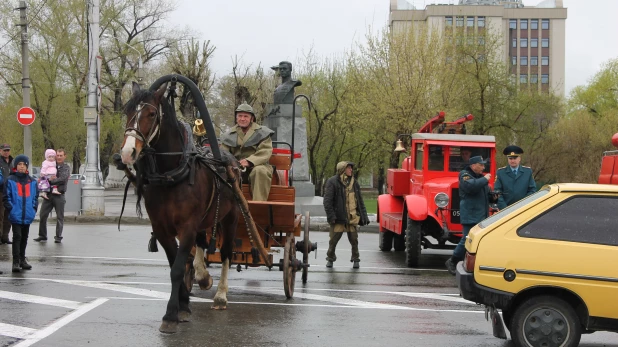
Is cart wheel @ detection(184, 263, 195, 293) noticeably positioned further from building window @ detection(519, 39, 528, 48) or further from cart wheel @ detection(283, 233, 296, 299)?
building window @ detection(519, 39, 528, 48)

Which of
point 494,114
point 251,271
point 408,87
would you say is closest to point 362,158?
point 494,114

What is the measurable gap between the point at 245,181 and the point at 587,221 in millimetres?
4853

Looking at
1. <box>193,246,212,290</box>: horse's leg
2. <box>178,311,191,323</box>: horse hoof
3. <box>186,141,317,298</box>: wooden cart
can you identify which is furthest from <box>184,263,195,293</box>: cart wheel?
<box>178,311,191,323</box>: horse hoof

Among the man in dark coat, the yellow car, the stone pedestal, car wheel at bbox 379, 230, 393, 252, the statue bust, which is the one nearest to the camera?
the yellow car

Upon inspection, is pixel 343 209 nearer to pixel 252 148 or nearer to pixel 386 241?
pixel 386 241

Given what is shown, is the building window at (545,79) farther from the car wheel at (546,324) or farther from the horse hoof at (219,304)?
the car wheel at (546,324)

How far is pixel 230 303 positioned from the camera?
10312 millimetres

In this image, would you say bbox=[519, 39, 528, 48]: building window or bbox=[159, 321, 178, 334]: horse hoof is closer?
bbox=[159, 321, 178, 334]: horse hoof

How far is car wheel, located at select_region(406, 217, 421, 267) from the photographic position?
49.7ft

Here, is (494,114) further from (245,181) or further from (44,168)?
(245,181)

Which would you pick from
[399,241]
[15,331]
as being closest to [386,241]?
[399,241]

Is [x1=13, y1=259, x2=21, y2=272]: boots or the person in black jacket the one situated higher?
the person in black jacket

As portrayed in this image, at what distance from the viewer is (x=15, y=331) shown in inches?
326

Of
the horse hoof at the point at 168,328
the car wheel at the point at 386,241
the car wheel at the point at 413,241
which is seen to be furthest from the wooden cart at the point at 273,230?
the car wheel at the point at 386,241
